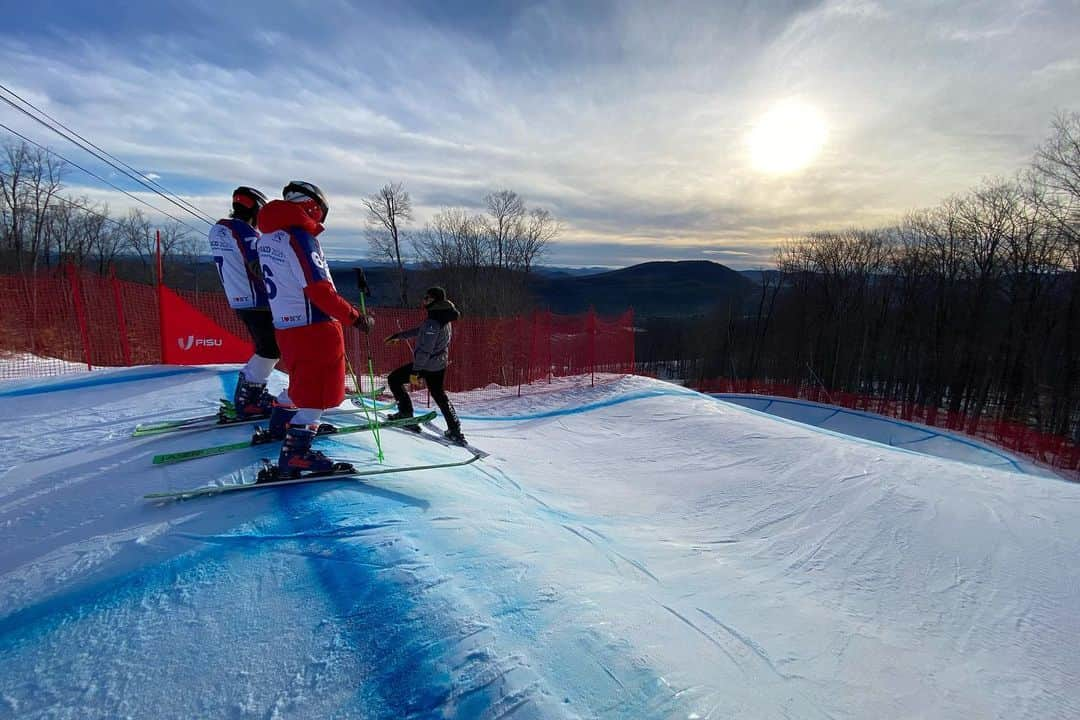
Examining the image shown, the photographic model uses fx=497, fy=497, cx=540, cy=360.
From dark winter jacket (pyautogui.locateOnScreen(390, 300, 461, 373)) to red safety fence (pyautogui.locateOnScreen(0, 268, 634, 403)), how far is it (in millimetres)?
652

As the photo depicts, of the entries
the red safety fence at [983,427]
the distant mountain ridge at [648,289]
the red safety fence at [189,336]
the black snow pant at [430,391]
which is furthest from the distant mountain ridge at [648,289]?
the black snow pant at [430,391]

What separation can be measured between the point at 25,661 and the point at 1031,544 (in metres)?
6.08

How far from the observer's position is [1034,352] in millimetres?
28297

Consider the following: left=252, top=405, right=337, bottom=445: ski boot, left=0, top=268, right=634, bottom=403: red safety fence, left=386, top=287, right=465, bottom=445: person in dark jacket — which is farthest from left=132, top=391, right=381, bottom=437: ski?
left=0, top=268, right=634, bottom=403: red safety fence

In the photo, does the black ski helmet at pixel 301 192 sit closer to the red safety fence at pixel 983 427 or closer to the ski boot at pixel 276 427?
the ski boot at pixel 276 427

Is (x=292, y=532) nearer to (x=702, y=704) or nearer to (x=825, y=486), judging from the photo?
(x=702, y=704)

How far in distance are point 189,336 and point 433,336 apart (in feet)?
16.2

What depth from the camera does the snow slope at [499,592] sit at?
1652 millimetres

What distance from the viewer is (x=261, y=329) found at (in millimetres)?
4371

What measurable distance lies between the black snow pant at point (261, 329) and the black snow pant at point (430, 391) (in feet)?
5.98

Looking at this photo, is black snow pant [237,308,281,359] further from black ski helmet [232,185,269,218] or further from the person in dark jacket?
the person in dark jacket

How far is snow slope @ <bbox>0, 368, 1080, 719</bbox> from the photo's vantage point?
1.65 meters

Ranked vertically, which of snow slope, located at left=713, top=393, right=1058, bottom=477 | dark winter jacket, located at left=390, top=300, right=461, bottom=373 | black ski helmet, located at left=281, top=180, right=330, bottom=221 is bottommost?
snow slope, located at left=713, top=393, right=1058, bottom=477

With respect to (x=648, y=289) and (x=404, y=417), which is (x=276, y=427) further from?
(x=648, y=289)
